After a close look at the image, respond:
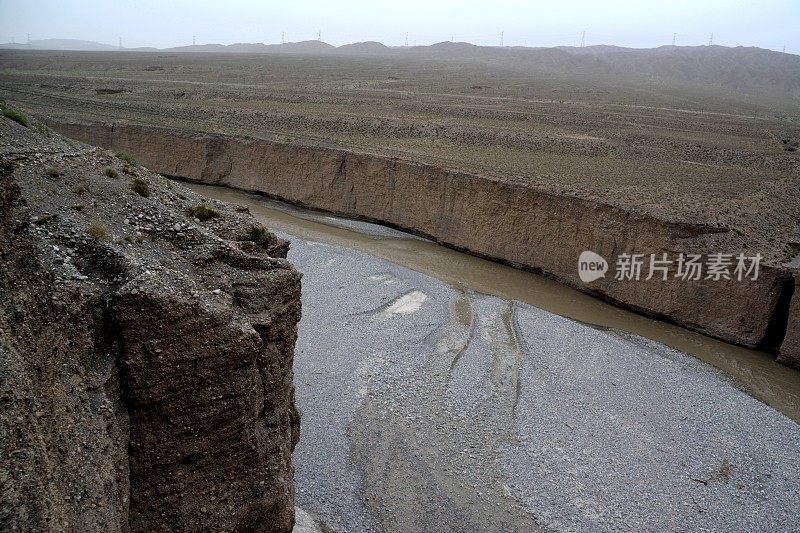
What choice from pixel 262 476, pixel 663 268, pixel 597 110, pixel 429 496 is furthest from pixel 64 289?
pixel 597 110

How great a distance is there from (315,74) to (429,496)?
195 feet

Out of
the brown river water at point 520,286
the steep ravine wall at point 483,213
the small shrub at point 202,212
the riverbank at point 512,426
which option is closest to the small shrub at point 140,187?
the small shrub at point 202,212

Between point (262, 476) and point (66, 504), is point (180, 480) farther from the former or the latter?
point (66, 504)

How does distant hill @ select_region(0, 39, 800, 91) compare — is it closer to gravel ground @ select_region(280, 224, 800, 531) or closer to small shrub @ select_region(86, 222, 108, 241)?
gravel ground @ select_region(280, 224, 800, 531)

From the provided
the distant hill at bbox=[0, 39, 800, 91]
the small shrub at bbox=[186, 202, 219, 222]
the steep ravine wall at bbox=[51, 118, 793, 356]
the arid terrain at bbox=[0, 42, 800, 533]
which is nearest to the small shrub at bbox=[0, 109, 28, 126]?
the arid terrain at bbox=[0, 42, 800, 533]

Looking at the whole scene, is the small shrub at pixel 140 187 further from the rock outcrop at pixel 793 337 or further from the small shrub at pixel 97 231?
the rock outcrop at pixel 793 337

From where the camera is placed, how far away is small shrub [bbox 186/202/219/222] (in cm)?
696

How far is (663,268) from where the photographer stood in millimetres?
17297

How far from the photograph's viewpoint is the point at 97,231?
18.6 feet

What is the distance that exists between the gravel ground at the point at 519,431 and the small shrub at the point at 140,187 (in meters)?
5.28

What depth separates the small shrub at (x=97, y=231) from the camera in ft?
18.5

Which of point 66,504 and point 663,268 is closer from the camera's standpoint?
point 66,504

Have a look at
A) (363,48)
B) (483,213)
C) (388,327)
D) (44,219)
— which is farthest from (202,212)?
(363,48)

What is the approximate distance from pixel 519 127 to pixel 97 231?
93.8 ft
